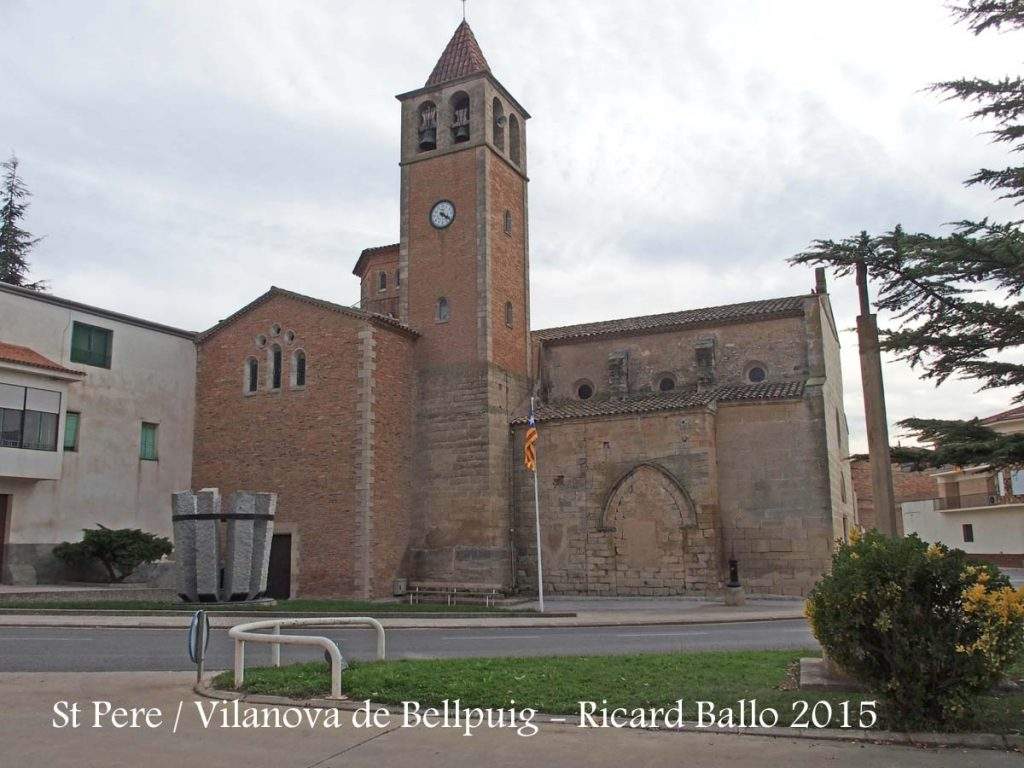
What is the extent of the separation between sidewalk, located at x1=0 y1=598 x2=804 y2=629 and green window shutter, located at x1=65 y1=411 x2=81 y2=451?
29.4 ft

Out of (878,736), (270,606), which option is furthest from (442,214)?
(878,736)

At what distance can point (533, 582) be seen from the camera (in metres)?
27.6

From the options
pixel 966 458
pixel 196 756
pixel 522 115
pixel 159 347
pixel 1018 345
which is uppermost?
pixel 522 115

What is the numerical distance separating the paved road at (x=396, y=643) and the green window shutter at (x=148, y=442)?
41.7 feet

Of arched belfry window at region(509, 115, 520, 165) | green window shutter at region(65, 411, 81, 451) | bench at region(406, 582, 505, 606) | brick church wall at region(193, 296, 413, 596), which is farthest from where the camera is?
arched belfry window at region(509, 115, 520, 165)

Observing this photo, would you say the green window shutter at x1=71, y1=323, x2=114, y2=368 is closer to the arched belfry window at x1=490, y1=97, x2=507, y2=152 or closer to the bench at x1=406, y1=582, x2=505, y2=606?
the bench at x1=406, y1=582, x2=505, y2=606

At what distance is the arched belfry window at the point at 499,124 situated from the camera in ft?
103

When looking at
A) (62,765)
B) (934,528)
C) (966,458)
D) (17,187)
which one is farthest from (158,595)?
(934,528)

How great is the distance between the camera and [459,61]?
31.5m

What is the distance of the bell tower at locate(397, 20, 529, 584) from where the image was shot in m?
27.5

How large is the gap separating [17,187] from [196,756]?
44.5m

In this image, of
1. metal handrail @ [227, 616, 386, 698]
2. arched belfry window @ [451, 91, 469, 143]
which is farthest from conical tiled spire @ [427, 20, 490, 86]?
metal handrail @ [227, 616, 386, 698]

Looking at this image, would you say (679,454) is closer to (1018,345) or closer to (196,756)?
(1018,345)

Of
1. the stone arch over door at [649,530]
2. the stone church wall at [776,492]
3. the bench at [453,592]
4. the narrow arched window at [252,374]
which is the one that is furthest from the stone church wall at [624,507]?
the narrow arched window at [252,374]
